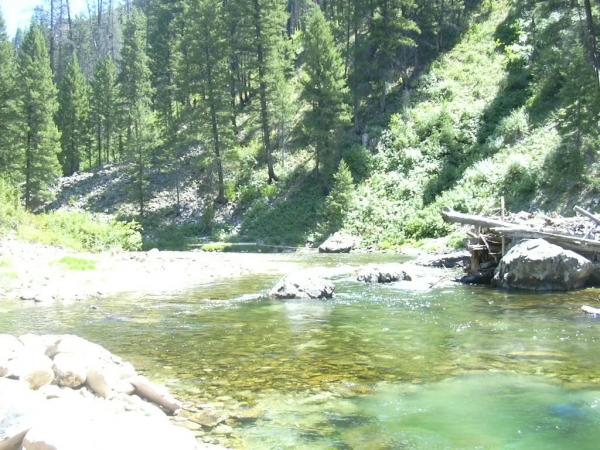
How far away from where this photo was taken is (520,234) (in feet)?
56.5

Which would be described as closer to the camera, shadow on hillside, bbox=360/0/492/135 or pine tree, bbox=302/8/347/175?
pine tree, bbox=302/8/347/175

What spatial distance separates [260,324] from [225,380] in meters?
3.98

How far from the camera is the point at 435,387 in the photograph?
811 centimetres

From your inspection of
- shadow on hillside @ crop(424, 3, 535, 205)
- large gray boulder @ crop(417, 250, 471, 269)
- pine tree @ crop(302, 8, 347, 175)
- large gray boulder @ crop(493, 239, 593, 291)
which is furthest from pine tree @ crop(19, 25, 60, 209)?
large gray boulder @ crop(493, 239, 593, 291)

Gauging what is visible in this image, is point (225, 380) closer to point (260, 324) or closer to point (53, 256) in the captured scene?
point (260, 324)

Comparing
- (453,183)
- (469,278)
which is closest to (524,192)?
(453,183)

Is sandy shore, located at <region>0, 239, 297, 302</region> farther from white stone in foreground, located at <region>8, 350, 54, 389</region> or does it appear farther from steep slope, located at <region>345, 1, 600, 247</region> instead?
steep slope, located at <region>345, 1, 600, 247</region>

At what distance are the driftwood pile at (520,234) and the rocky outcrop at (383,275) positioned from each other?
2.17 metres

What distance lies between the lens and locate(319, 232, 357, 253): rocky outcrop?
32625mm

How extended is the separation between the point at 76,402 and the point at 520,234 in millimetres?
14421

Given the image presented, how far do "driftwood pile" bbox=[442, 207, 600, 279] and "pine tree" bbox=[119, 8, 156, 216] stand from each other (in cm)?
3076

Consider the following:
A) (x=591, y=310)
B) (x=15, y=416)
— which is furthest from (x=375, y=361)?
(x=591, y=310)

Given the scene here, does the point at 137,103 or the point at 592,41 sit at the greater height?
the point at 137,103

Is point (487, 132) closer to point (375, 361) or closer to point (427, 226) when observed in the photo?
point (427, 226)
